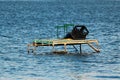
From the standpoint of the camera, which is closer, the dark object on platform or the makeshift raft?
the makeshift raft

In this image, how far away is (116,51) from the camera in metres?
70.8

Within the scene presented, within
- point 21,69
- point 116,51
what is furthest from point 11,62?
point 116,51

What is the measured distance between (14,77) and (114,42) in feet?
99.1

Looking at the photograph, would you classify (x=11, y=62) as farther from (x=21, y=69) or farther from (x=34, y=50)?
(x=34, y=50)

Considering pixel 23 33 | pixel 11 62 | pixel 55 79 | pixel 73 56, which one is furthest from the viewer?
pixel 23 33

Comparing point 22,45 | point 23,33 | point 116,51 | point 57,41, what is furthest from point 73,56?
point 23,33

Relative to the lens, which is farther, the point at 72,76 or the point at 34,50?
the point at 34,50

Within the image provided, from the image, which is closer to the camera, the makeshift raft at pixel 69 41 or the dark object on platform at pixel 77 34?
the makeshift raft at pixel 69 41

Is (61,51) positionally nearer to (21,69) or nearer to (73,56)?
(73,56)

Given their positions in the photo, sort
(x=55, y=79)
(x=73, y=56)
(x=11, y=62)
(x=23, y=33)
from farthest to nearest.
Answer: (x=23, y=33) → (x=73, y=56) → (x=11, y=62) → (x=55, y=79)

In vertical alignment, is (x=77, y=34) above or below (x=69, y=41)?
above

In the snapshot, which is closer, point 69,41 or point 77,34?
point 69,41

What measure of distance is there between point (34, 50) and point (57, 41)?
10.8 feet

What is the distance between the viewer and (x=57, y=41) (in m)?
66.4
